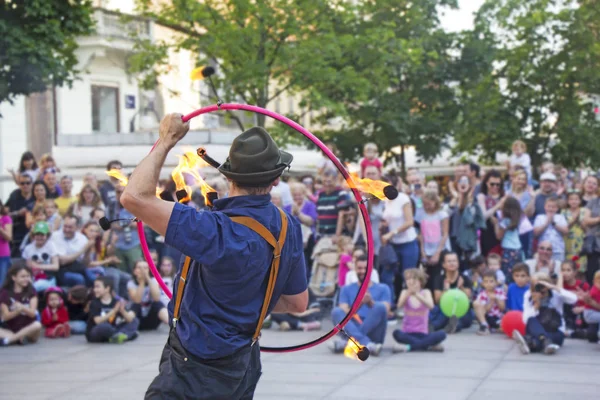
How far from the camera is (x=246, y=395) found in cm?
424

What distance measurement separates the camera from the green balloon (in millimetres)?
10422

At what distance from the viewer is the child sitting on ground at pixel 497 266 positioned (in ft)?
35.1

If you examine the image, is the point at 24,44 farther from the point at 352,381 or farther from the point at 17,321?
the point at 352,381

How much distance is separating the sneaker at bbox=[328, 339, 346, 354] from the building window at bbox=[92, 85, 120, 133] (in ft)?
64.1

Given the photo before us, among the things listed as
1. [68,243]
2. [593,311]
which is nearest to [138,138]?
[68,243]

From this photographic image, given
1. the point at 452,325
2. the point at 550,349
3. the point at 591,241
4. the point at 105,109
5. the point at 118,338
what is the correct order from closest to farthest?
the point at 550,349 → the point at 118,338 → the point at 452,325 → the point at 591,241 → the point at 105,109

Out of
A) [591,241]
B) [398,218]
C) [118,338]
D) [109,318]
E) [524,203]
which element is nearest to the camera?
[118,338]

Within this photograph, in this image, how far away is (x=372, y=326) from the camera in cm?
933

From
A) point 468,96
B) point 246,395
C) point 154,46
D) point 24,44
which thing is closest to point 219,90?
point 154,46

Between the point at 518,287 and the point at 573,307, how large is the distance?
61 cm

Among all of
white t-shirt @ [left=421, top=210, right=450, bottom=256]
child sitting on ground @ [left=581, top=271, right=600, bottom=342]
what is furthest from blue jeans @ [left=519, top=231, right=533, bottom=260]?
child sitting on ground @ [left=581, top=271, right=600, bottom=342]

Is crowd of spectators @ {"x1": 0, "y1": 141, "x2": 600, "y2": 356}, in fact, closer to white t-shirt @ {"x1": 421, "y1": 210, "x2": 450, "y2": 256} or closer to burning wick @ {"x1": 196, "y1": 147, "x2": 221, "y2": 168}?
white t-shirt @ {"x1": 421, "y1": 210, "x2": 450, "y2": 256}

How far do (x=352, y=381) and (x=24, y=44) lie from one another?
309 inches

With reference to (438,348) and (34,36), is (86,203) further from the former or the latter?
(438,348)
